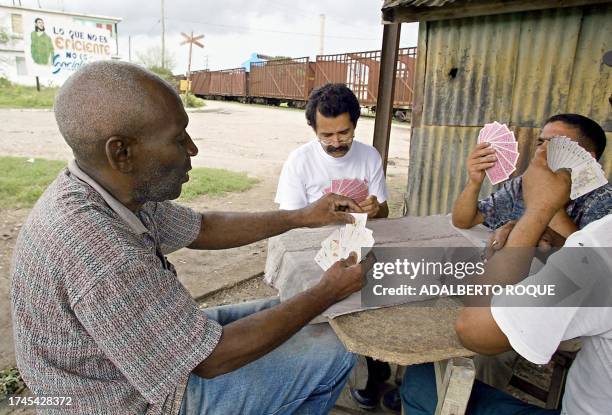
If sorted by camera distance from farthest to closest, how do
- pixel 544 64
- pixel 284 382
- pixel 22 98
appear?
1. pixel 22 98
2. pixel 544 64
3. pixel 284 382

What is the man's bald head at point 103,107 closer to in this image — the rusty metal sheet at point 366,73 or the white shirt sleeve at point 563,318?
the white shirt sleeve at point 563,318

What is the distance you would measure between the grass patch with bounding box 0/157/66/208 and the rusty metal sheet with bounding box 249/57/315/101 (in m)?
13.5

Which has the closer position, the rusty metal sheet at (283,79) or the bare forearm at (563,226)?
the bare forearm at (563,226)

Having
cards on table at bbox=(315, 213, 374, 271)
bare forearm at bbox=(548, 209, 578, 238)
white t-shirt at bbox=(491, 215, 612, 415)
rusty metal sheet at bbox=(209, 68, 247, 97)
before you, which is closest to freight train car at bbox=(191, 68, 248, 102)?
rusty metal sheet at bbox=(209, 68, 247, 97)

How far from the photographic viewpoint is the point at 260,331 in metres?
1.19

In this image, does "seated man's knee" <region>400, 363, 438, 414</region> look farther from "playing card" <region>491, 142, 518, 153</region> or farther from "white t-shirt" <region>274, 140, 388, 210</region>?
"white t-shirt" <region>274, 140, 388, 210</region>

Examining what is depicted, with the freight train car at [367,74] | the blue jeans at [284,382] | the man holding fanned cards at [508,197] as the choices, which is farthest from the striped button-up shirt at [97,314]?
the freight train car at [367,74]

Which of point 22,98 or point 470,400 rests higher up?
point 22,98

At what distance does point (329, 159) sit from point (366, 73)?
46.9ft

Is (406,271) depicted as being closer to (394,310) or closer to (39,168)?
(394,310)

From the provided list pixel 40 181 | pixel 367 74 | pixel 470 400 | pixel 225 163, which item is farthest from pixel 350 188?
pixel 367 74

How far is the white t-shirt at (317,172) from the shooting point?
259 centimetres

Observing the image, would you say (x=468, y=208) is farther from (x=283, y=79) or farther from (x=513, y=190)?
(x=283, y=79)

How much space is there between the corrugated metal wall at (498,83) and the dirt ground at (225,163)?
1535mm
